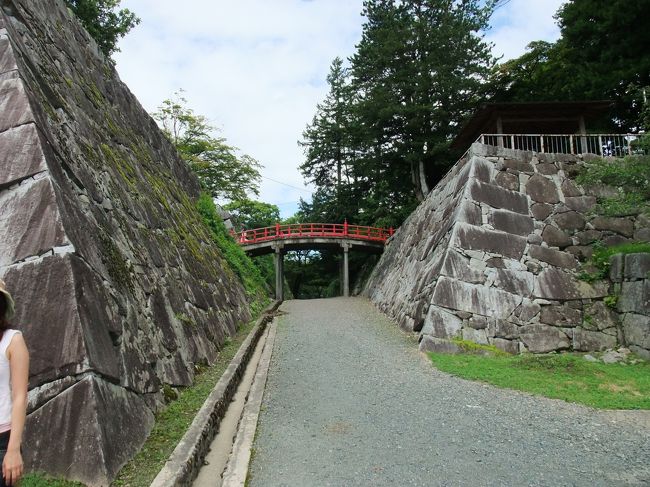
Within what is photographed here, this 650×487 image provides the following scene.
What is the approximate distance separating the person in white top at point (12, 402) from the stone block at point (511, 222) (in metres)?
10.2

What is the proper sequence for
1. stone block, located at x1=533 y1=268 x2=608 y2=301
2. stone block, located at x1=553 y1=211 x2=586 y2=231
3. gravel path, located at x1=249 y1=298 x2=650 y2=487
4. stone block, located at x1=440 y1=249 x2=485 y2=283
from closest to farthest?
gravel path, located at x1=249 y1=298 x2=650 y2=487
stone block, located at x1=440 y1=249 x2=485 y2=283
stone block, located at x1=533 y1=268 x2=608 y2=301
stone block, located at x1=553 y1=211 x2=586 y2=231

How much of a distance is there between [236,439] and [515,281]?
774 centimetres

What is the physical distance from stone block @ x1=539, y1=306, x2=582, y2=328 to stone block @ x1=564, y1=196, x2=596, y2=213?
9.89 ft

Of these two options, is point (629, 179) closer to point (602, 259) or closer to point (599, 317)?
point (602, 259)

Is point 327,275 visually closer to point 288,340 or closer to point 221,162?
point 221,162

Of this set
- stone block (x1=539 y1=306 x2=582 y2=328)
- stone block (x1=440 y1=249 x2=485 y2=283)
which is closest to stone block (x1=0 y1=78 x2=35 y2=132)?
stone block (x1=440 y1=249 x2=485 y2=283)

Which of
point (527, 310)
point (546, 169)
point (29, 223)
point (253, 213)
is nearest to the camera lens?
point (29, 223)

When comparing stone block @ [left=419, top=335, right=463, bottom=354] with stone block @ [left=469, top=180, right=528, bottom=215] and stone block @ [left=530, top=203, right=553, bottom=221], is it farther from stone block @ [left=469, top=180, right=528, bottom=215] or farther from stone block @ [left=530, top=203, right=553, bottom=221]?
stone block @ [left=530, top=203, right=553, bottom=221]

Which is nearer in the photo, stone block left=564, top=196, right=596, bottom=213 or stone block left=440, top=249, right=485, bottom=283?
stone block left=440, top=249, right=485, bottom=283

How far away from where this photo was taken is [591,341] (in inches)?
370

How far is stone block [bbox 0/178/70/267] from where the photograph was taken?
3176 mm

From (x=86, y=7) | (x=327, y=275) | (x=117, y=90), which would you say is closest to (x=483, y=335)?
(x=117, y=90)

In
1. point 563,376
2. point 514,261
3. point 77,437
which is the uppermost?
point 514,261

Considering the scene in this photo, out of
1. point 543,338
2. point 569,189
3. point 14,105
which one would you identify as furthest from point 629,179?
point 14,105
